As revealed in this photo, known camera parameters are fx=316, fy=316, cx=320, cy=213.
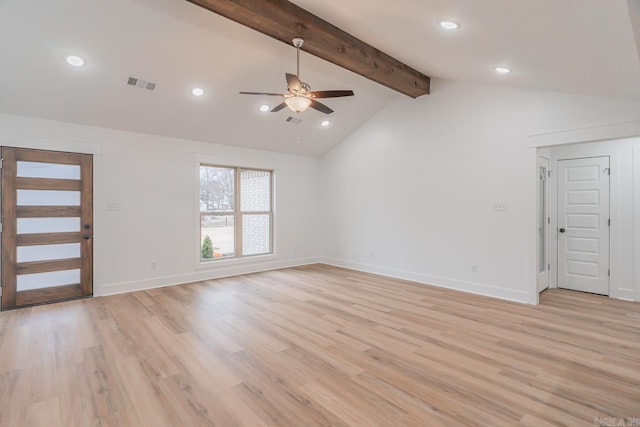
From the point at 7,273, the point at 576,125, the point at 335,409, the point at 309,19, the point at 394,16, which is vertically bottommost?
the point at 335,409

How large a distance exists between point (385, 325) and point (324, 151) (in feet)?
16.1

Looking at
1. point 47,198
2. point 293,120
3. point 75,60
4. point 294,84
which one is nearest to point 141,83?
point 75,60

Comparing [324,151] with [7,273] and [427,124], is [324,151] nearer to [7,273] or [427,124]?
[427,124]

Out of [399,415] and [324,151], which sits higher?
[324,151]

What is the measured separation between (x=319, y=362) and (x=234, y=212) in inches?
176

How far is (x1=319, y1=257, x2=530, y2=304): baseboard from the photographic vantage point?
15.5ft

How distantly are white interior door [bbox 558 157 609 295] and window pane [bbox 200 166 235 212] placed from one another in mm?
6142

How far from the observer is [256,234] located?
7.14m

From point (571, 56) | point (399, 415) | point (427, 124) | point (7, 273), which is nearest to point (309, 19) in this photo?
point (571, 56)

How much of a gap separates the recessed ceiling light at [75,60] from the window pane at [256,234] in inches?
148

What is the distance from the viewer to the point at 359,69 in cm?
436

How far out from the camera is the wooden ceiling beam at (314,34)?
3.13 metres

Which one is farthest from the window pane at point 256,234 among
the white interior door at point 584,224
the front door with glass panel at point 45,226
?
the white interior door at point 584,224

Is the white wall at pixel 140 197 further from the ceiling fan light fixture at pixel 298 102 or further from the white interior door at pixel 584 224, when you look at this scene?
the white interior door at pixel 584 224
